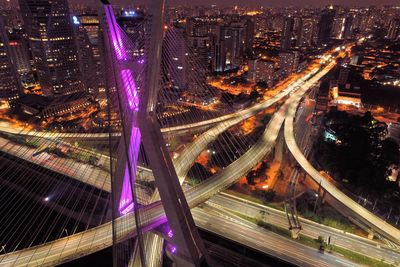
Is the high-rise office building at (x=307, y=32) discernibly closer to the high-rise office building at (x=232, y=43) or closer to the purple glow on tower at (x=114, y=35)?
the high-rise office building at (x=232, y=43)

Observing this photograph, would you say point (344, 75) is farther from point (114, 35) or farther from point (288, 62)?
point (114, 35)

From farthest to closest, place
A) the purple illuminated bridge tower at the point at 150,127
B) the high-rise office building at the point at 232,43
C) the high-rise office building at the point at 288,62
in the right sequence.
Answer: the high-rise office building at the point at 232,43 < the high-rise office building at the point at 288,62 < the purple illuminated bridge tower at the point at 150,127

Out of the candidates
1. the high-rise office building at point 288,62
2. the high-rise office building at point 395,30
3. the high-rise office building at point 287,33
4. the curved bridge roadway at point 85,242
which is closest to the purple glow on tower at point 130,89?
the curved bridge roadway at point 85,242

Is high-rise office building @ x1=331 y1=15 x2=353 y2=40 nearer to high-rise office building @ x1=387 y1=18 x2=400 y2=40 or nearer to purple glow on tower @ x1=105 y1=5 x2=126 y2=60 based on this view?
high-rise office building @ x1=387 y1=18 x2=400 y2=40

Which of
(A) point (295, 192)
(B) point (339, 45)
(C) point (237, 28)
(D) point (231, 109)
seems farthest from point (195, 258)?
(B) point (339, 45)

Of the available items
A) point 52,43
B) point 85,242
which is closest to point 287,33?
point 52,43

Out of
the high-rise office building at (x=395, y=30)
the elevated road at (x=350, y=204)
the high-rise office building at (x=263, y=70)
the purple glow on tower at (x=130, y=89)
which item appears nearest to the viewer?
the purple glow on tower at (x=130, y=89)
